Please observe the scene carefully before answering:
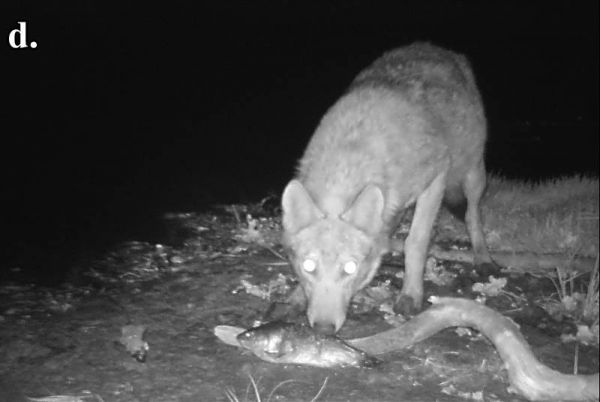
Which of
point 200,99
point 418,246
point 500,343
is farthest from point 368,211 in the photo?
point 200,99

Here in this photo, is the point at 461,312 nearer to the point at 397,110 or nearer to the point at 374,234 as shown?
the point at 374,234

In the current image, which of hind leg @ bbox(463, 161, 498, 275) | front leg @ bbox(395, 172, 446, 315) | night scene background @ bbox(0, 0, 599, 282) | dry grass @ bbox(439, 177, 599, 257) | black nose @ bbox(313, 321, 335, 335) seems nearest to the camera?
black nose @ bbox(313, 321, 335, 335)

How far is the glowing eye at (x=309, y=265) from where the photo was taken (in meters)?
5.16

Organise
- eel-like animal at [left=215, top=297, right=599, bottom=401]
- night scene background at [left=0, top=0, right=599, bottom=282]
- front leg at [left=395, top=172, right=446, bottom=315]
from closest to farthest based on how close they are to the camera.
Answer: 1. eel-like animal at [left=215, top=297, right=599, bottom=401]
2. front leg at [left=395, top=172, right=446, bottom=315]
3. night scene background at [left=0, top=0, right=599, bottom=282]

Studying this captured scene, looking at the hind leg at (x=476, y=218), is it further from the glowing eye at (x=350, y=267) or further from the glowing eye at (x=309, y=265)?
the glowing eye at (x=309, y=265)

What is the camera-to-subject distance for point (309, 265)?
5.18m

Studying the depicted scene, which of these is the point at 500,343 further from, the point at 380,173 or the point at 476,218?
the point at 476,218

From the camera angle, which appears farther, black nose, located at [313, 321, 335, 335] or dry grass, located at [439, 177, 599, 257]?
dry grass, located at [439, 177, 599, 257]

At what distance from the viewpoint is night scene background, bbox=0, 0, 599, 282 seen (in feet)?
29.9

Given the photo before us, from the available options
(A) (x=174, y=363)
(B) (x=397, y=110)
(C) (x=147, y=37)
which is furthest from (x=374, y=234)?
(C) (x=147, y=37)

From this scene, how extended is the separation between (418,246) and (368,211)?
1.24 m

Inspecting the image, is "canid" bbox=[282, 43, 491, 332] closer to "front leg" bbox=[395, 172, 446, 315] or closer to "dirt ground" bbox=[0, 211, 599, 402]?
"front leg" bbox=[395, 172, 446, 315]

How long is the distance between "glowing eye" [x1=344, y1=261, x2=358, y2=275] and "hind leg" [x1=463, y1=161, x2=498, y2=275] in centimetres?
208

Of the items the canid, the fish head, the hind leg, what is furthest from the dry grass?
the fish head
